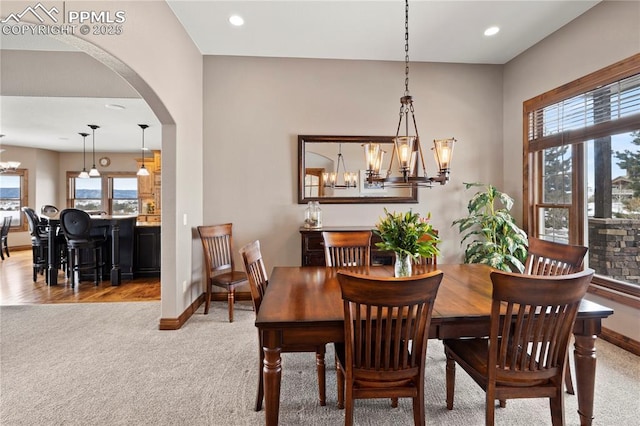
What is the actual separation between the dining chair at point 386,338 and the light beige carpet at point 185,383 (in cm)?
51

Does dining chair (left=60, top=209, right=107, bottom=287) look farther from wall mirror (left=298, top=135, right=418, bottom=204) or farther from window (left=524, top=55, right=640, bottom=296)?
window (left=524, top=55, right=640, bottom=296)

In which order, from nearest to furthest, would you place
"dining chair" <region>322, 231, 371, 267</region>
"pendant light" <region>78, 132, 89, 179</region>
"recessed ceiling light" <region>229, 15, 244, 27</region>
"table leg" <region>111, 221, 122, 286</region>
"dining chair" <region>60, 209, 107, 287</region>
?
1. "dining chair" <region>322, 231, 371, 267</region>
2. "recessed ceiling light" <region>229, 15, 244, 27</region>
3. "dining chair" <region>60, 209, 107, 287</region>
4. "table leg" <region>111, 221, 122, 286</region>
5. "pendant light" <region>78, 132, 89, 179</region>

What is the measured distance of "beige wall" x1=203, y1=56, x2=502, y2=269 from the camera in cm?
403

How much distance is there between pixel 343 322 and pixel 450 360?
0.93 metres

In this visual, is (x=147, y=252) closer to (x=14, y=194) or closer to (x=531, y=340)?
(x=531, y=340)

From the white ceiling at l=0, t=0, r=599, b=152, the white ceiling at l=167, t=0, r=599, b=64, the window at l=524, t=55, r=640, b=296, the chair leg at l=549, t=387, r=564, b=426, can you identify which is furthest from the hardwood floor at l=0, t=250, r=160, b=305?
the window at l=524, t=55, r=640, b=296

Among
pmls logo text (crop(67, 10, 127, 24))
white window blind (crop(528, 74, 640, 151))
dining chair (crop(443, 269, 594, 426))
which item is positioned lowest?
dining chair (crop(443, 269, 594, 426))

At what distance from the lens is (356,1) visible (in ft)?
9.57

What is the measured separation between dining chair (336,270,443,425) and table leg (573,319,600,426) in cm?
91

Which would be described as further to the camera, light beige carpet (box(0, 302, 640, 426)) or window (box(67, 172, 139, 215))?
window (box(67, 172, 139, 215))

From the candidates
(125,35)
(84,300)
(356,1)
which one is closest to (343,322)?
(125,35)

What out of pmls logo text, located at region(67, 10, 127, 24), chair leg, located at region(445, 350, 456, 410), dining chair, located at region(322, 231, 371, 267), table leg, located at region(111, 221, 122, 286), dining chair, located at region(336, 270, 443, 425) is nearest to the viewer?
dining chair, located at region(336, 270, 443, 425)

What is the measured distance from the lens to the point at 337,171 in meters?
4.14

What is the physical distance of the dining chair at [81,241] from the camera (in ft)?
15.2
